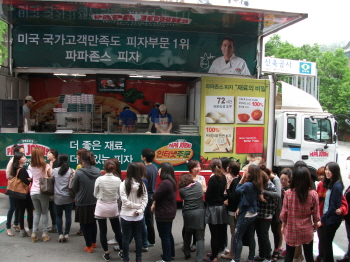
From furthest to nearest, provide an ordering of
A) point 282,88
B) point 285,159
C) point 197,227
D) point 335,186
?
point 282,88
point 285,159
point 197,227
point 335,186

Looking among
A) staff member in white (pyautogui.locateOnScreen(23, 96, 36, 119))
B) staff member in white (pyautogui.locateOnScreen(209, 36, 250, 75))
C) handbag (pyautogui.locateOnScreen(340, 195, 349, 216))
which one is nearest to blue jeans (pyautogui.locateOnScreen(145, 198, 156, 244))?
handbag (pyautogui.locateOnScreen(340, 195, 349, 216))

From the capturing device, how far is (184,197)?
16.9 feet

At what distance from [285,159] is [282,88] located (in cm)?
210

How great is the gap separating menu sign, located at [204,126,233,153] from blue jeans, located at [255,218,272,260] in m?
3.12

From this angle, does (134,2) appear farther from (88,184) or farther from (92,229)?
(92,229)

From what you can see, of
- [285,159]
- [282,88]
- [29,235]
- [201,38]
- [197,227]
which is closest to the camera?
[197,227]

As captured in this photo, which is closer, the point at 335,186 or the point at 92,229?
the point at 335,186

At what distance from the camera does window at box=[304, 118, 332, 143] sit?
949 centimetres

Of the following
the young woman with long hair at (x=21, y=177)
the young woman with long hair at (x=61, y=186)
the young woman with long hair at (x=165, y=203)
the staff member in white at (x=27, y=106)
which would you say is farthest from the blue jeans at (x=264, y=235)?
the staff member in white at (x=27, y=106)

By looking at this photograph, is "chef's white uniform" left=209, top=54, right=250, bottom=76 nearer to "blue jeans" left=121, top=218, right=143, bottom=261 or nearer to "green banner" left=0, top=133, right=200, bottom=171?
"green banner" left=0, top=133, right=200, bottom=171

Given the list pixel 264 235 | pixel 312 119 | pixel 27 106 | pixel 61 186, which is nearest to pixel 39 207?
pixel 61 186

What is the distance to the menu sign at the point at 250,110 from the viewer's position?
8.35m

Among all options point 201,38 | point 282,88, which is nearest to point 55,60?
point 201,38

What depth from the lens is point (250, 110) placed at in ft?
27.6
